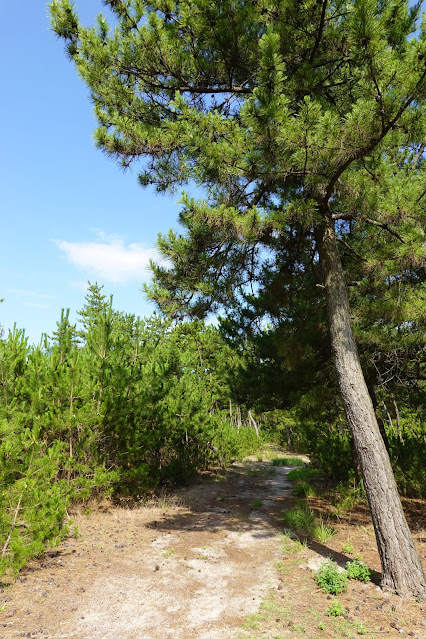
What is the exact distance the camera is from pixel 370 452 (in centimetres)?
444

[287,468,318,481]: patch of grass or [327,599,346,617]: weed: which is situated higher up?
[287,468,318,481]: patch of grass

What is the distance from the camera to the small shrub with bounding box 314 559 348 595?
13.0 ft

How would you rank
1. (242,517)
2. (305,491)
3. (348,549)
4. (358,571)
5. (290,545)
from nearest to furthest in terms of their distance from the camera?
(358,571) < (348,549) < (290,545) < (242,517) < (305,491)

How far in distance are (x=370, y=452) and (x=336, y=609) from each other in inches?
66.4

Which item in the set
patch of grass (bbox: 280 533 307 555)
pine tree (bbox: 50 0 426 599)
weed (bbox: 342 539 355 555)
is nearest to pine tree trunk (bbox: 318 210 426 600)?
pine tree (bbox: 50 0 426 599)

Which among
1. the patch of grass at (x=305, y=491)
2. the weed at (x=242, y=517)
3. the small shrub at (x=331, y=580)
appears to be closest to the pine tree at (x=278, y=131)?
the small shrub at (x=331, y=580)

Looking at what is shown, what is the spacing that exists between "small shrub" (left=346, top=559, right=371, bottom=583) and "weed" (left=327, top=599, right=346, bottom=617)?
730 millimetres

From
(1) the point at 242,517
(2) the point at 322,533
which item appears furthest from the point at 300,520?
(1) the point at 242,517

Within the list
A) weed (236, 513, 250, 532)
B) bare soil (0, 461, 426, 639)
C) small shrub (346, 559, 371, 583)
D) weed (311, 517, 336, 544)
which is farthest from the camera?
weed (236, 513, 250, 532)

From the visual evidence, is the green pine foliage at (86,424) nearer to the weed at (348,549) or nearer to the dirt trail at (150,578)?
the dirt trail at (150,578)

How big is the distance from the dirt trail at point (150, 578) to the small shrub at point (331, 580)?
0.53m

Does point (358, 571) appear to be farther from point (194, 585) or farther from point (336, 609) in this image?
point (194, 585)

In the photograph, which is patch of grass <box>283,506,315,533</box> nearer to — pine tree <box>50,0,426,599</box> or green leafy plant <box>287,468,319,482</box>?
pine tree <box>50,0,426,599</box>

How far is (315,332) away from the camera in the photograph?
703cm
